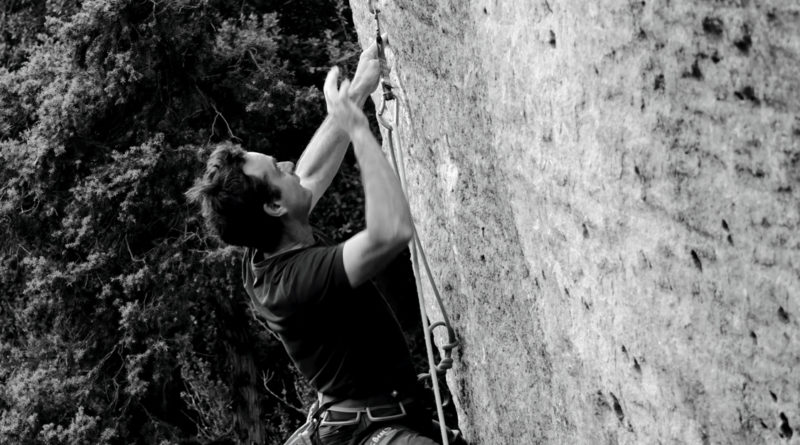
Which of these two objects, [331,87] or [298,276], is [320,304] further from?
[331,87]

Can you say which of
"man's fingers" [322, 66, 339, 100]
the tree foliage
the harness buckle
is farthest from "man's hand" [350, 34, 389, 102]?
the tree foliage

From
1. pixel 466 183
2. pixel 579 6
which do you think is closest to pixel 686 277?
pixel 579 6

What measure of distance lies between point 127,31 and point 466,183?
807cm

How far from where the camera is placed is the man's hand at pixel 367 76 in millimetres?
3266

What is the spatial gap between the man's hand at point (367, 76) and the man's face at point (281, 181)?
38 cm

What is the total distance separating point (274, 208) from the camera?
2982 mm

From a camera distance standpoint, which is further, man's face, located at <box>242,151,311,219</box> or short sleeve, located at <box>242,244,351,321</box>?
man's face, located at <box>242,151,311,219</box>

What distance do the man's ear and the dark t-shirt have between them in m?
0.12

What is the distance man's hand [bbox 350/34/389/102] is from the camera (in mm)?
3266

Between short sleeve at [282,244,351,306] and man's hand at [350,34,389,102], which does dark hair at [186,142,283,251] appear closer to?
short sleeve at [282,244,351,306]

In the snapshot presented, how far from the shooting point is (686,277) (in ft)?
7.02

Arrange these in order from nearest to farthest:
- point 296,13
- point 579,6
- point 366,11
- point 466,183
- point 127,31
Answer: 1. point 579,6
2. point 466,183
3. point 366,11
4. point 127,31
5. point 296,13

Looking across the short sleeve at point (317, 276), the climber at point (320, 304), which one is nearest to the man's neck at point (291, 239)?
the climber at point (320, 304)

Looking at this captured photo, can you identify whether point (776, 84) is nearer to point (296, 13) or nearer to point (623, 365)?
point (623, 365)
